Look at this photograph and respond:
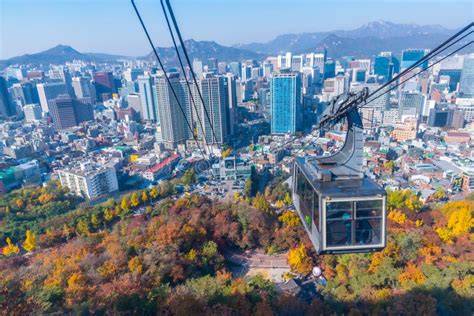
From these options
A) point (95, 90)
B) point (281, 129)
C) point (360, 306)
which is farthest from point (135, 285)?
point (95, 90)

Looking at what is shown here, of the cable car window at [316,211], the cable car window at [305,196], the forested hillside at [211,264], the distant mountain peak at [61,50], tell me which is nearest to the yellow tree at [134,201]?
the forested hillside at [211,264]

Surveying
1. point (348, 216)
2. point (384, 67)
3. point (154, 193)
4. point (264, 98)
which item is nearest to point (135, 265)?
point (348, 216)

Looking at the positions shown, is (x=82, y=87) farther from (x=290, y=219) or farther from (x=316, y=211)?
(x=316, y=211)

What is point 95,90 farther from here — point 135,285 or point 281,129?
point 135,285

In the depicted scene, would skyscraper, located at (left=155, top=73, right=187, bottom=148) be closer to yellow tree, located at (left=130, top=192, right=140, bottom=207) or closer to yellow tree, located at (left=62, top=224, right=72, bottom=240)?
yellow tree, located at (left=130, top=192, right=140, bottom=207)

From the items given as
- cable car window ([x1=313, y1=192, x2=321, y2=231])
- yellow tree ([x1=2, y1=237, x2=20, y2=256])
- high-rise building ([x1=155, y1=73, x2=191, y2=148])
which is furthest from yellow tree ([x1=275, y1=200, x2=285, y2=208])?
high-rise building ([x1=155, y1=73, x2=191, y2=148])

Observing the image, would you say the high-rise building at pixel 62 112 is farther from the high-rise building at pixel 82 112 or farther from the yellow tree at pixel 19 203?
the yellow tree at pixel 19 203
